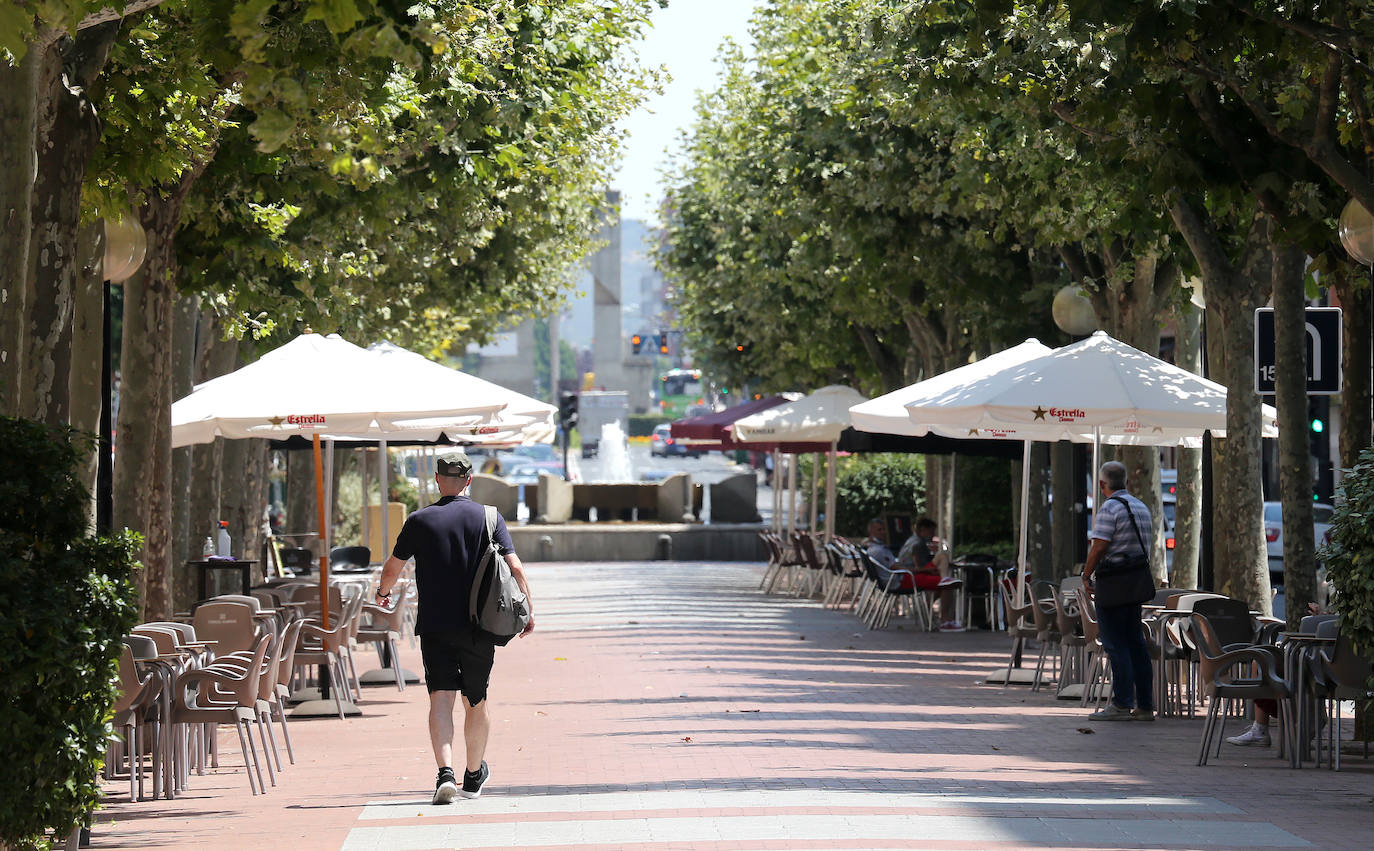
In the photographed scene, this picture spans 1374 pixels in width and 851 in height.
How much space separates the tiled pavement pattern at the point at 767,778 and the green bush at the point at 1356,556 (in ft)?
2.92

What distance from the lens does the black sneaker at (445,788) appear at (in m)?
9.31

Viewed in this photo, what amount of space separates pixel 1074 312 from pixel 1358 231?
7.66 metres

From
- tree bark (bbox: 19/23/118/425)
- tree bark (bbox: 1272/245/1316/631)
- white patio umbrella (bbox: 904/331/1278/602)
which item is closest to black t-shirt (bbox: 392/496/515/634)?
tree bark (bbox: 19/23/118/425)

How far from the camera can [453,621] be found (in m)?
9.46

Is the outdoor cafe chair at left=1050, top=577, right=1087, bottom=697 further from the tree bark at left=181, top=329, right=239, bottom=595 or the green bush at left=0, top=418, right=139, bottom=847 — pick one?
the green bush at left=0, top=418, right=139, bottom=847

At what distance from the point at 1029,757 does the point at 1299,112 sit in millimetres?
4410

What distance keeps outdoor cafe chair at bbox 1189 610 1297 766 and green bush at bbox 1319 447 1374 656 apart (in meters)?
1.19

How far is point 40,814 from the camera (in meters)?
7.02

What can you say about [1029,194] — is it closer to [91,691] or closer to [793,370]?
[91,691]

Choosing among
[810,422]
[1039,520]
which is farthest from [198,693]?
Answer: [810,422]

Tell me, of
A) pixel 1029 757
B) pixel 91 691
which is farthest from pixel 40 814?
pixel 1029 757

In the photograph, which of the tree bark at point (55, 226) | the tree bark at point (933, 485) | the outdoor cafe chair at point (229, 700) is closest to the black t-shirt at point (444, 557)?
the outdoor cafe chair at point (229, 700)

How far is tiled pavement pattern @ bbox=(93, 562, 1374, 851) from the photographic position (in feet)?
27.7

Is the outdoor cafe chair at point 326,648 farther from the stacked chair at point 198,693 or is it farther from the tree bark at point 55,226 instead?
the tree bark at point 55,226
